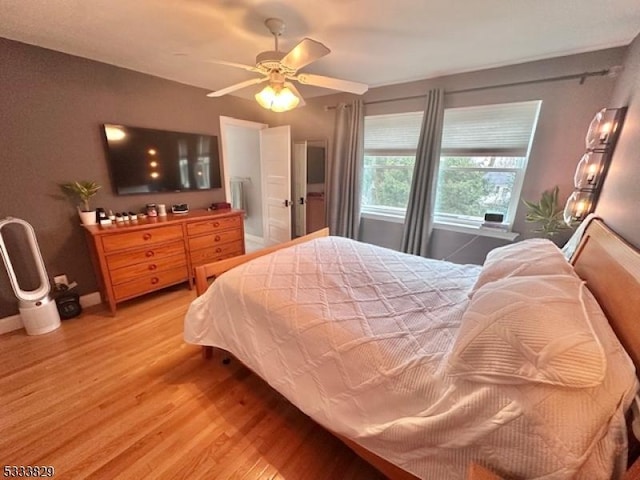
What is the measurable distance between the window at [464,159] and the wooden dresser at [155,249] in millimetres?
2025

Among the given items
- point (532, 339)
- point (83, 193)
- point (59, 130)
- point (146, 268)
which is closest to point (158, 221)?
point (146, 268)

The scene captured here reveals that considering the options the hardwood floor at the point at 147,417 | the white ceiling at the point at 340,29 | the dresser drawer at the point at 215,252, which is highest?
the white ceiling at the point at 340,29

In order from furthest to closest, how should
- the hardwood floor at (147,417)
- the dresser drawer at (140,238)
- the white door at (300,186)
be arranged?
the white door at (300,186)
the dresser drawer at (140,238)
the hardwood floor at (147,417)

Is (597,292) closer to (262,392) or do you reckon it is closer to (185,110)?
(262,392)

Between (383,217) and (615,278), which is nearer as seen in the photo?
(615,278)

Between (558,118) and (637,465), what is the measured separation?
270 cm

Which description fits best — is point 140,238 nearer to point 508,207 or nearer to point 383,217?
point 383,217

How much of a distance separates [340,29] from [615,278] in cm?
213

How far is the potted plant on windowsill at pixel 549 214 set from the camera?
221 centimetres

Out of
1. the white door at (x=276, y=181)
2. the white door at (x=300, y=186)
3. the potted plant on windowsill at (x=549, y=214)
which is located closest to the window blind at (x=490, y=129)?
the potted plant on windowsill at (x=549, y=214)

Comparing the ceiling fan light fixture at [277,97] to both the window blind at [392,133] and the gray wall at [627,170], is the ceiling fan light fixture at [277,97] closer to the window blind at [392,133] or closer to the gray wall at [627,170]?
the window blind at [392,133]

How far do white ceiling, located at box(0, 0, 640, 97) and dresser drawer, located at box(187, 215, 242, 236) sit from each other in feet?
5.34

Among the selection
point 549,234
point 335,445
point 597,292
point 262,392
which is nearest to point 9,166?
point 262,392

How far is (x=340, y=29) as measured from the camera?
72.7 inches
